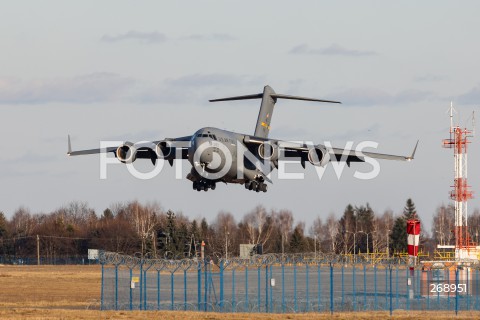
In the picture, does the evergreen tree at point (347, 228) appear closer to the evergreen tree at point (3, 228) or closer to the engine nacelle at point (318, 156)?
the evergreen tree at point (3, 228)

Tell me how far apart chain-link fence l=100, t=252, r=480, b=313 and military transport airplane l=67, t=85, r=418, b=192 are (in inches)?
233

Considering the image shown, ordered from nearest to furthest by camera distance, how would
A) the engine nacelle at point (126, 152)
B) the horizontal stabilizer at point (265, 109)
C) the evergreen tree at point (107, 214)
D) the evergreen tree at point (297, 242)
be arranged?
the engine nacelle at point (126, 152) → the horizontal stabilizer at point (265, 109) → the evergreen tree at point (297, 242) → the evergreen tree at point (107, 214)

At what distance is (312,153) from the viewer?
49.2m

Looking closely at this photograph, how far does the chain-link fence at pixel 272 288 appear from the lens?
1421 inches

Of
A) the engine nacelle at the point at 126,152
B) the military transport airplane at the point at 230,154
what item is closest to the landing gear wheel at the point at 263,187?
the military transport airplane at the point at 230,154

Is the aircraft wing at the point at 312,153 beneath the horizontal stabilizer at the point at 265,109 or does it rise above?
beneath

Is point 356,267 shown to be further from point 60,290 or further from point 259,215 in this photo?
point 259,215

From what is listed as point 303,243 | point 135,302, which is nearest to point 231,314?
point 135,302

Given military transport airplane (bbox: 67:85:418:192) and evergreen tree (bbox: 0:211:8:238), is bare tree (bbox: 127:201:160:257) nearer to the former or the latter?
evergreen tree (bbox: 0:211:8:238)

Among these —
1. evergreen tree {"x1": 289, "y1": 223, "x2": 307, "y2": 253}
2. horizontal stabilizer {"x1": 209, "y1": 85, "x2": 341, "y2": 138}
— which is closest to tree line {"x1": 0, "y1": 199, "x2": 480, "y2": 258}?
evergreen tree {"x1": 289, "y1": 223, "x2": 307, "y2": 253}

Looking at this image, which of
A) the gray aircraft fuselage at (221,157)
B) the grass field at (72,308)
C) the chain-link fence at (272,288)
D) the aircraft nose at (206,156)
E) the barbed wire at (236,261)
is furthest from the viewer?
the gray aircraft fuselage at (221,157)

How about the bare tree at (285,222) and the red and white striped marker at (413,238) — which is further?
the bare tree at (285,222)

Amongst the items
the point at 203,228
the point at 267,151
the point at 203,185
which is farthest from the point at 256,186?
the point at 203,228

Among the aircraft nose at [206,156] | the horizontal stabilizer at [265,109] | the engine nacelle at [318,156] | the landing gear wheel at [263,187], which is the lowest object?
the landing gear wheel at [263,187]
